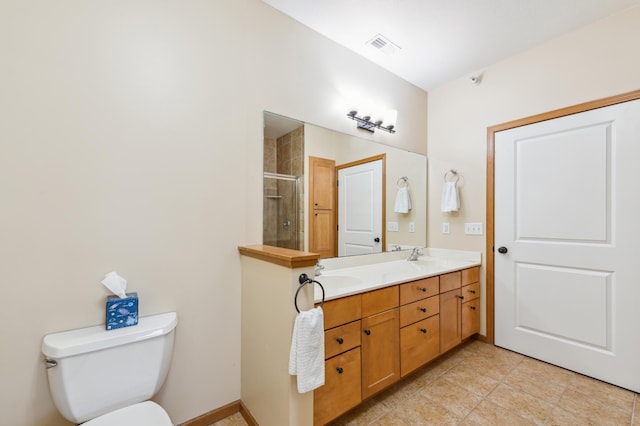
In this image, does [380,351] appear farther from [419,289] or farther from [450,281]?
[450,281]

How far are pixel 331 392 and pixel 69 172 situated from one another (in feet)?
5.33

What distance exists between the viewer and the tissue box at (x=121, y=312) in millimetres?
1201

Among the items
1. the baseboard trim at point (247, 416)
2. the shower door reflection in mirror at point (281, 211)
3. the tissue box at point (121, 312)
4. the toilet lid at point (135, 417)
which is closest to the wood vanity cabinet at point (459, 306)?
the shower door reflection in mirror at point (281, 211)

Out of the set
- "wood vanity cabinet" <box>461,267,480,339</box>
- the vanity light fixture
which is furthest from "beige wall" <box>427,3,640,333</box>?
the vanity light fixture

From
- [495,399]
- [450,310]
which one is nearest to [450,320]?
[450,310]

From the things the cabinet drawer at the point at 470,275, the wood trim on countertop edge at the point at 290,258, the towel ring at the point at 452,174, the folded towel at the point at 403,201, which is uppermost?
the towel ring at the point at 452,174

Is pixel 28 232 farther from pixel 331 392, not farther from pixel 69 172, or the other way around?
Answer: pixel 331 392

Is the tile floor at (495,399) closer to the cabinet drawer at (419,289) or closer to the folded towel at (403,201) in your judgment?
the cabinet drawer at (419,289)

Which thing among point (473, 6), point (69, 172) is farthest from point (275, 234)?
point (473, 6)

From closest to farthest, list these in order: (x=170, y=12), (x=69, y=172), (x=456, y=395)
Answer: (x=69, y=172) < (x=170, y=12) < (x=456, y=395)

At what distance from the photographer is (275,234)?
184cm

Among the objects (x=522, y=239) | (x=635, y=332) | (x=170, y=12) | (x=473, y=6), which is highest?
(x=473, y=6)

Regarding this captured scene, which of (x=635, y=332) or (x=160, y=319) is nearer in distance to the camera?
(x=160, y=319)

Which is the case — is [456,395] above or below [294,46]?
below
